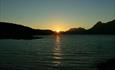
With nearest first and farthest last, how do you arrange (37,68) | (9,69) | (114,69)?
(114,69), (9,69), (37,68)

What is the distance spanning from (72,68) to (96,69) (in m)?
4.01

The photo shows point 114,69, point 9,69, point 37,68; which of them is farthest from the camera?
point 37,68

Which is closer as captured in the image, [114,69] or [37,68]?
[114,69]

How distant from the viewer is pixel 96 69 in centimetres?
3859

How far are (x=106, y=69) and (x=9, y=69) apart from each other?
47.9 ft

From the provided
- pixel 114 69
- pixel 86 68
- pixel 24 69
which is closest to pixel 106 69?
pixel 114 69

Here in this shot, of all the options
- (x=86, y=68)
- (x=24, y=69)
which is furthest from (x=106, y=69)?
(x=24, y=69)

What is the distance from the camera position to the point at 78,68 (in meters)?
40.3

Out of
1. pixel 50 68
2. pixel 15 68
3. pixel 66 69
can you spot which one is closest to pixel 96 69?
pixel 66 69

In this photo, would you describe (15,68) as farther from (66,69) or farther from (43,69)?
(66,69)

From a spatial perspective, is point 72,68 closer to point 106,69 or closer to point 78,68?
point 78,68

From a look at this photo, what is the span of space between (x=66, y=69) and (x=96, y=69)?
4.72m

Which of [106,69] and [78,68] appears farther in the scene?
[78,68]

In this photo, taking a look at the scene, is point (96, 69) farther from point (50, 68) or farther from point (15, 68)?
point (15, 68)
